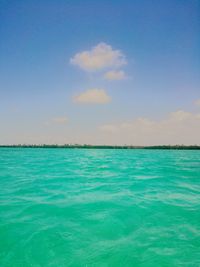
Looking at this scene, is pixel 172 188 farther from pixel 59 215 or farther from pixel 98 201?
pixel 59 215

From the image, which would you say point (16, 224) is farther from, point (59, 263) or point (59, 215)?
point (59, 263)

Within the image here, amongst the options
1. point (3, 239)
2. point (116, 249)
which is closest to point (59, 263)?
point (116, 249)

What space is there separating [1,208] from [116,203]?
4404 millimetres

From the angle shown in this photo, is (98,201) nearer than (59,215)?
No

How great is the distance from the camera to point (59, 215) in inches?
291

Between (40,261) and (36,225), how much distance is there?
2068 mm

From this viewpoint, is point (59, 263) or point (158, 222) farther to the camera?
point (158, 222)

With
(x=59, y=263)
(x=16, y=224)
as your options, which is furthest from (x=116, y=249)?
(x=16, y=224)

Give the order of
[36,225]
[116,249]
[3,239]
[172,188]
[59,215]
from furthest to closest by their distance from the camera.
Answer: [172,188], [59,215], [36,225], [3,239], [116,249]

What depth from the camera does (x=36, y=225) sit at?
21.6ft

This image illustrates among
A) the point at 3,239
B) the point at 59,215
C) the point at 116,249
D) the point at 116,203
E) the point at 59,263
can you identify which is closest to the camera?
the point at 59,263

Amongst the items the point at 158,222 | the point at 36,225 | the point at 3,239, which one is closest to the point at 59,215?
the point at 36,225

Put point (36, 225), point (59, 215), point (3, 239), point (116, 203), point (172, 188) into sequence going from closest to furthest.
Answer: point (3, 239)
point (36, 225)
point (59, 215)
point (116, 203)
point (172, 188)

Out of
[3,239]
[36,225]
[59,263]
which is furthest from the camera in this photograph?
[36,225]
